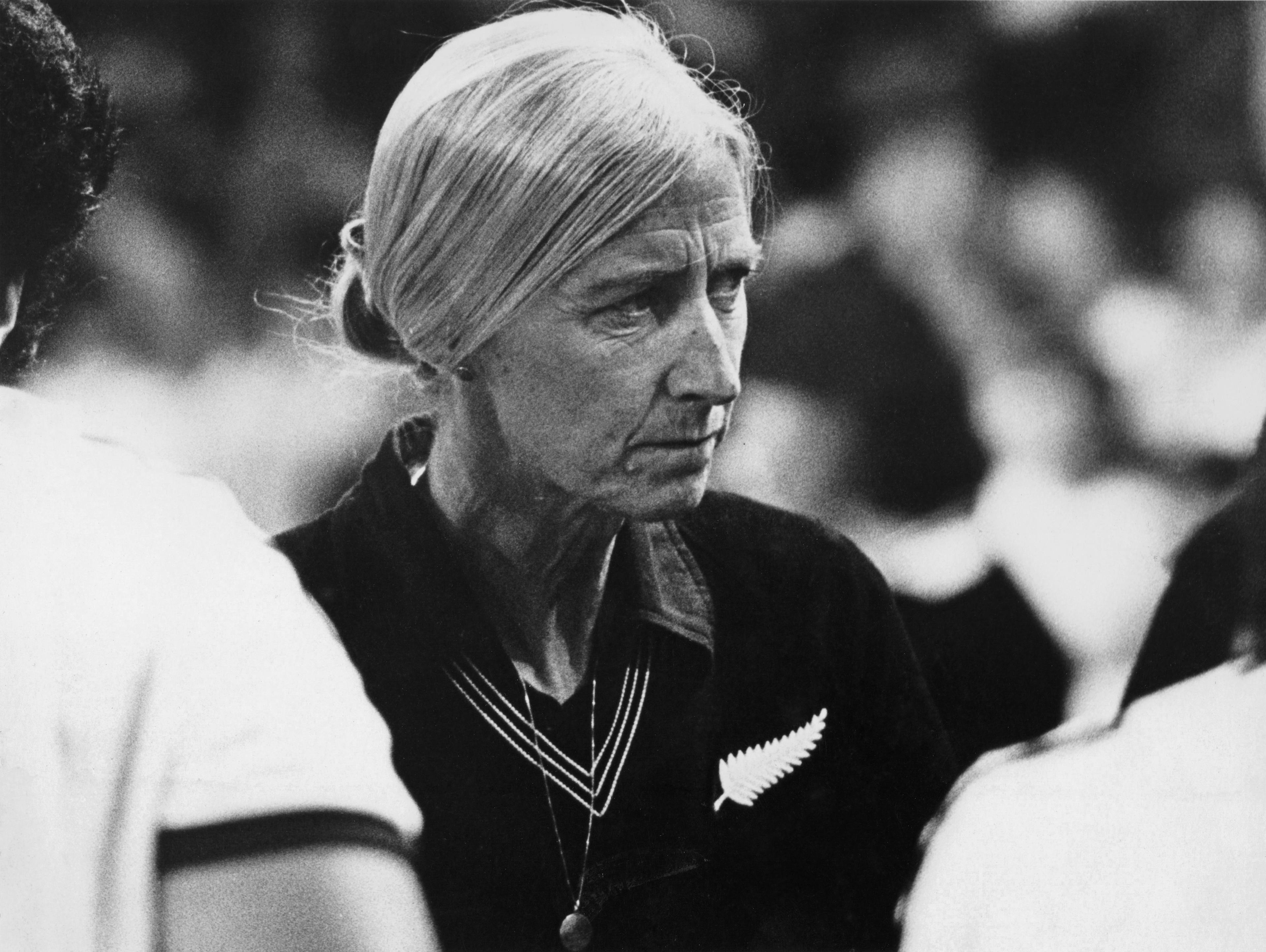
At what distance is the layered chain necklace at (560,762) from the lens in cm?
172

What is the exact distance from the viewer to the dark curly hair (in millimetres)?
1680

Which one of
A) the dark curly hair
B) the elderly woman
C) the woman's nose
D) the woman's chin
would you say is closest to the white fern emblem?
the elderly woman

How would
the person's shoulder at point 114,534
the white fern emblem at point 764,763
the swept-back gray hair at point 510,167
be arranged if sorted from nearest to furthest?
the swept-back gray hair at point 510,167, the person's shoulder at point 114,534, the white fern emblem at point 764,763

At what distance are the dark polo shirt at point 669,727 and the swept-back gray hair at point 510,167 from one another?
0.24 meters

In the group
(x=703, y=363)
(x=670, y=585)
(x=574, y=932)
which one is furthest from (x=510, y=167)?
(x=574, y=932)

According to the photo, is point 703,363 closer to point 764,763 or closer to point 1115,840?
point 764,763

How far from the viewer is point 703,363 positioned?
166cm

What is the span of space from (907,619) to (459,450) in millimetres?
709

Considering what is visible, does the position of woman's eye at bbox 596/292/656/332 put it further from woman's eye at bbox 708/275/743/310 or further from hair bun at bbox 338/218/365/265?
hair bun at bbox 338/218/365/265

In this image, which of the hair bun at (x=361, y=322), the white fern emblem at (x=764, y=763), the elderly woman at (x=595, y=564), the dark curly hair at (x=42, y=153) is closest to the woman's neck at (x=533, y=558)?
the elderly woman at (x=595, y=564)

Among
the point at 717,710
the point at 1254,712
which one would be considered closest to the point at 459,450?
the point at 717,710

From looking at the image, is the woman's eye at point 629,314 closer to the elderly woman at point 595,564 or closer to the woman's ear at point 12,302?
the elderly woman at point 595,564

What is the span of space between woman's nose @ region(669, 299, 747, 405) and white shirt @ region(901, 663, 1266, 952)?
28.4 inches

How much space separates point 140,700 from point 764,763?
0.85 m
